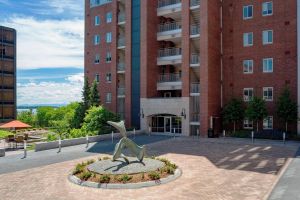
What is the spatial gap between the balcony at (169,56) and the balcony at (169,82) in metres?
1.86

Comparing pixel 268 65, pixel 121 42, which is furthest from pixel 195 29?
pixel 121 42

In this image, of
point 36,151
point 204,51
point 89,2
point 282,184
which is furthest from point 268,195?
point 89,2

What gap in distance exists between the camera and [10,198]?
12883mm

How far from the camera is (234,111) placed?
35500 millimetres

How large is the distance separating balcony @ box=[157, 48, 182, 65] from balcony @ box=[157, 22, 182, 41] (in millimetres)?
1719

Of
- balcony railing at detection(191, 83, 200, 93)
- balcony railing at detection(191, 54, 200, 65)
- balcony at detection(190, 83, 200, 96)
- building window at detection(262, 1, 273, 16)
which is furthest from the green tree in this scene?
building window at detection(262, 1, 273, 16)

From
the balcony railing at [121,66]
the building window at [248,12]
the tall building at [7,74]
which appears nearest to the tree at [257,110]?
the building window at [248,12]

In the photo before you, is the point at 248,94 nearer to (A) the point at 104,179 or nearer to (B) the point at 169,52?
(B) the point at 169,52

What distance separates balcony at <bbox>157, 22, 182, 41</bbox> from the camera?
1504 inches

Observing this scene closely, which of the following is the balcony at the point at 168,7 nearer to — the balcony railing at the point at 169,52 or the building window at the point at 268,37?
the balcony railing at the point at 169,52

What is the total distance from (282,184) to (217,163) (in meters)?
5.71

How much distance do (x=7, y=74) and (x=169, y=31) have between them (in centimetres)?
3859

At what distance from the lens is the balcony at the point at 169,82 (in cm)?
3806

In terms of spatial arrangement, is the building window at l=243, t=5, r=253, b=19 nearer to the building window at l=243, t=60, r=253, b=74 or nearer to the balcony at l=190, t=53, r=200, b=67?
the building window at l=243, t=60, r=253, b=74
